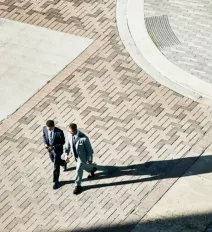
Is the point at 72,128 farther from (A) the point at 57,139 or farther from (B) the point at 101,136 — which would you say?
(B) the point at 101,136

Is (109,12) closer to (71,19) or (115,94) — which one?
(71,19)

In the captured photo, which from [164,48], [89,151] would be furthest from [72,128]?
[164,48]

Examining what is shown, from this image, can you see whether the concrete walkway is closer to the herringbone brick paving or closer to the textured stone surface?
the textured stone surface

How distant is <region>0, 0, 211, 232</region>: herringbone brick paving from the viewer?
14.5 m

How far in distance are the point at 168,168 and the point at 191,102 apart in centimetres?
222

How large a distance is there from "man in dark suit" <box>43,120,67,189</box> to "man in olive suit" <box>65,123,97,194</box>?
0.14m

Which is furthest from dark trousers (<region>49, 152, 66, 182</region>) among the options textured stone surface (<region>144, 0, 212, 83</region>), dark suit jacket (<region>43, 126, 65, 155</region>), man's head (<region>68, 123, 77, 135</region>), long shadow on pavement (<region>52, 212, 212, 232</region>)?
textured stone surface (<region>144, 0, 212, 83</region>)

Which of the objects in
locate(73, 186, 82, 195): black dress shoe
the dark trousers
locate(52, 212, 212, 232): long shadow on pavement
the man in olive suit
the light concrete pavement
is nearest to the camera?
locate(52, 212, 212, 232): long shadow on pavement

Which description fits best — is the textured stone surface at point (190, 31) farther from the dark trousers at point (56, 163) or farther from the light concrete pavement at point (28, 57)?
the dark trousers at point (56, 163)

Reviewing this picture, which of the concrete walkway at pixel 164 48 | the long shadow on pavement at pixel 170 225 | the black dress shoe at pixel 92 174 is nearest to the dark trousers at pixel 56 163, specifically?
the black dress shoe at pixel 92 174

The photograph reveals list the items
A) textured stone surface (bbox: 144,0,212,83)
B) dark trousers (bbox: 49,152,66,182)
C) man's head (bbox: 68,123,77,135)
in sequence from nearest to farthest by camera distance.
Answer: man's head (bbox: 68,123,77,135), dark trousers (bbox: 49,152,66,182), textured stone surface (bbox: 144,0,212,83)

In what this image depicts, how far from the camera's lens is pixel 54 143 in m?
14.6

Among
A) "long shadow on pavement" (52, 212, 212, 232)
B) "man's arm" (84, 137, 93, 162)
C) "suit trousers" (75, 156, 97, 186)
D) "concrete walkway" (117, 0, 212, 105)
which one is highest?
"man's arm" (84, 137, 93, 162)

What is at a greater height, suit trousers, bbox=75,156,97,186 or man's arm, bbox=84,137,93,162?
man's arm, bbox=84,137,93,162
